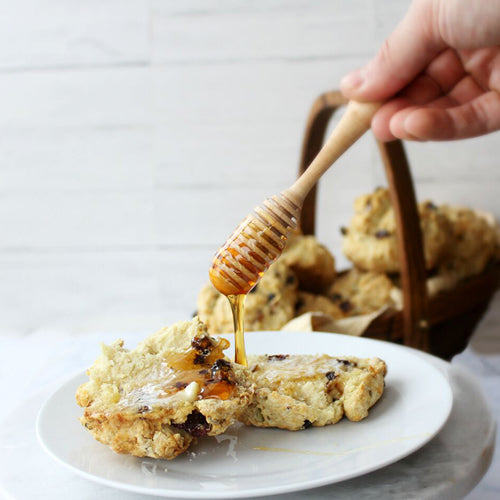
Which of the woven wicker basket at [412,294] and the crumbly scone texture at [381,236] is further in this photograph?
the crumbly scone texture at [381,236]

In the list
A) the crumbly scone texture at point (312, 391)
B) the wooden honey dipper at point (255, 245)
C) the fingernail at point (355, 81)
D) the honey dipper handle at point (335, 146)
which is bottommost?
the crumbly scone texture at point (312, 391)

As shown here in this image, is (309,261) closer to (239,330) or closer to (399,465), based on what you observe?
(239,330)

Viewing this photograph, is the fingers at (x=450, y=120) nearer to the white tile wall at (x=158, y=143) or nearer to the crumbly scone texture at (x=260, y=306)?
the crumbly scone texture at (x=260, y=306)

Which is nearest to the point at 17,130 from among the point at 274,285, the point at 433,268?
the point at 274,285

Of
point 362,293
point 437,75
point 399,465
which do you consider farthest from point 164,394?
point 362,293

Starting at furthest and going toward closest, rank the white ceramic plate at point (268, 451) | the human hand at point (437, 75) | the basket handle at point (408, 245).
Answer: the basket handle at point (408, 245) → the human hand at point (437, 75) → the white ceramic plate at point (268, 451)

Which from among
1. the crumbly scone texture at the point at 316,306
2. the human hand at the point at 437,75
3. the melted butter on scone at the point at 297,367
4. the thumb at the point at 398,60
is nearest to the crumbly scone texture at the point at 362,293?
the crumbly scone texture at the point at 316,306

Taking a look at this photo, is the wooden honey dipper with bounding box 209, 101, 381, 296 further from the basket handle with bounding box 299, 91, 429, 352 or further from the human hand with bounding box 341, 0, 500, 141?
the basket handle with bounding box 299, 91, 429, 352
